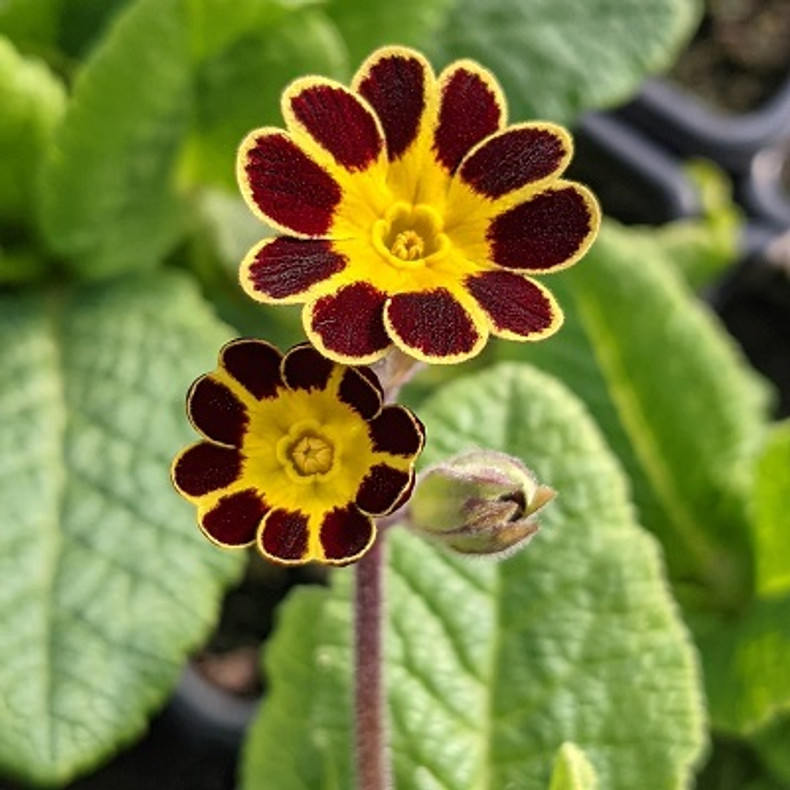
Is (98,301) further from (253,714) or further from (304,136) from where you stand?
(304,136)

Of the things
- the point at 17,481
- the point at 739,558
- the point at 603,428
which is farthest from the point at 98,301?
the point at 739,558

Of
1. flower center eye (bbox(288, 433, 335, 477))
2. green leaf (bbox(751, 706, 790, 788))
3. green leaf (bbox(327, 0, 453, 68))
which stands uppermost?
green leaf (bbox(327, 0, 453, 68))

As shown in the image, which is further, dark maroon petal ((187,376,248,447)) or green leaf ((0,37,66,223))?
green leaf ((0,37,66,223))

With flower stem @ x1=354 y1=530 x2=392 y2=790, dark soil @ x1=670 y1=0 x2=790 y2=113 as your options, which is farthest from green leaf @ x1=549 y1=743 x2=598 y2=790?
dark soil @ x1=670 y1=0 x2=790 y2=113

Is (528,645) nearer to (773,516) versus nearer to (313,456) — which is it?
(773,516)

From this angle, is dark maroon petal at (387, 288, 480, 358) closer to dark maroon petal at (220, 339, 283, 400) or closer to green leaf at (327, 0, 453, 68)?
dark maroon petal at (220, 339, 283, 400)

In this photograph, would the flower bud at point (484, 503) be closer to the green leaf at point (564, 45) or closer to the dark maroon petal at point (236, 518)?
the dark maroon petal at point (236, 518)
